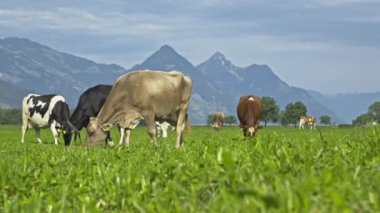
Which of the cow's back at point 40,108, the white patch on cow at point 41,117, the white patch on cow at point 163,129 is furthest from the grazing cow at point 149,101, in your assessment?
the white patch on cow at point 163,129

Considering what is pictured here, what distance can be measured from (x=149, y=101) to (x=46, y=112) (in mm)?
17304

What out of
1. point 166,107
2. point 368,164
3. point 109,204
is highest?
point 166,107

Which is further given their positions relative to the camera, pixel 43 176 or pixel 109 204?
pixel 43 176

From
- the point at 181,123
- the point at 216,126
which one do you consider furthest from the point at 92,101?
the point at 216,126

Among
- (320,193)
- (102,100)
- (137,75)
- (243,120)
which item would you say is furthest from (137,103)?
(320,193)

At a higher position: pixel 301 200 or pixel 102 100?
pixel 102 100

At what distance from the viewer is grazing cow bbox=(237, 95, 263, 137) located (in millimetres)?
28594

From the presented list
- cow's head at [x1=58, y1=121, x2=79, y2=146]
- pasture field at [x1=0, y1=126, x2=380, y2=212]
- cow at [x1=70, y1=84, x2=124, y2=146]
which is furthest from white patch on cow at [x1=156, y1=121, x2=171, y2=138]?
pasture field at [x1=0, y1=126, x2=380, y2=212]

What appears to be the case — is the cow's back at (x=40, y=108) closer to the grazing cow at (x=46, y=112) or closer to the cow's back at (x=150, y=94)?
the grazing cow at (x=46, y=112)

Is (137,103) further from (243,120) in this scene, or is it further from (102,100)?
(243,120)

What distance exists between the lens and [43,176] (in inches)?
266

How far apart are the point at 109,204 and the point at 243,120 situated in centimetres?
2447

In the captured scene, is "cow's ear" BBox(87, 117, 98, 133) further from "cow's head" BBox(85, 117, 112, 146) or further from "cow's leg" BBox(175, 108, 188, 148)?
Result: "cow's leg" BBox(175, 108, 188, 148)

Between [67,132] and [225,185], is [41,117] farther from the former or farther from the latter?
[225,185]
